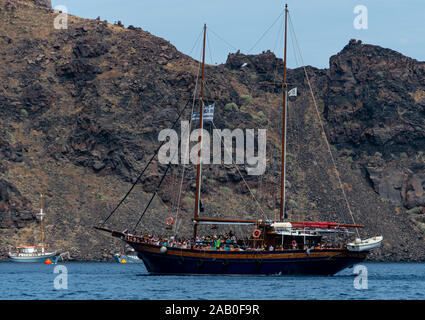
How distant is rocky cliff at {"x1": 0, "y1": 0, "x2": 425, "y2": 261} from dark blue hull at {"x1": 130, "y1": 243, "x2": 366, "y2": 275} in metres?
41.2

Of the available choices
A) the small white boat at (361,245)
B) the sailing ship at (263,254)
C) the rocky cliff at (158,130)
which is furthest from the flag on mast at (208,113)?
the rocky cliff at (158,130)

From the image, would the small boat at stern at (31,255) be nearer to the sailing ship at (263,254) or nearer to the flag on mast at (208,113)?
the sailing ship at (263,254)

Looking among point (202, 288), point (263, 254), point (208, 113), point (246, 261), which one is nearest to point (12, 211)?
point (208, 113)

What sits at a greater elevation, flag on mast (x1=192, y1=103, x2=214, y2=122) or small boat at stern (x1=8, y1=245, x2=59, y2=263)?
flag on mast (x1=192, y1=103, x2=214, y2=122)

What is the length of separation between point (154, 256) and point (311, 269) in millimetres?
16077

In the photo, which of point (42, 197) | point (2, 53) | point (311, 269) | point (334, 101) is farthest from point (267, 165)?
point (311, 269)

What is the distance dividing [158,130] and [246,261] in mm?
74481

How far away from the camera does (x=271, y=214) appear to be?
135 m

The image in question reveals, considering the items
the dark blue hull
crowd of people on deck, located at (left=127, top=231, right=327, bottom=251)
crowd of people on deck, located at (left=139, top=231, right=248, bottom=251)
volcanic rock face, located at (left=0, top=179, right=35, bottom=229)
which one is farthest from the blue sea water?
volcanic rock face, located at (left=0, top=179, right=35, bottom=229)

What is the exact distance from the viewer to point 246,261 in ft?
238

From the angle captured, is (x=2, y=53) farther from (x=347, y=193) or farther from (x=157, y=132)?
(x=347, y=193)

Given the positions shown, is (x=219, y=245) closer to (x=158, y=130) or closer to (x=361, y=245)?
(x=361, y=245)
